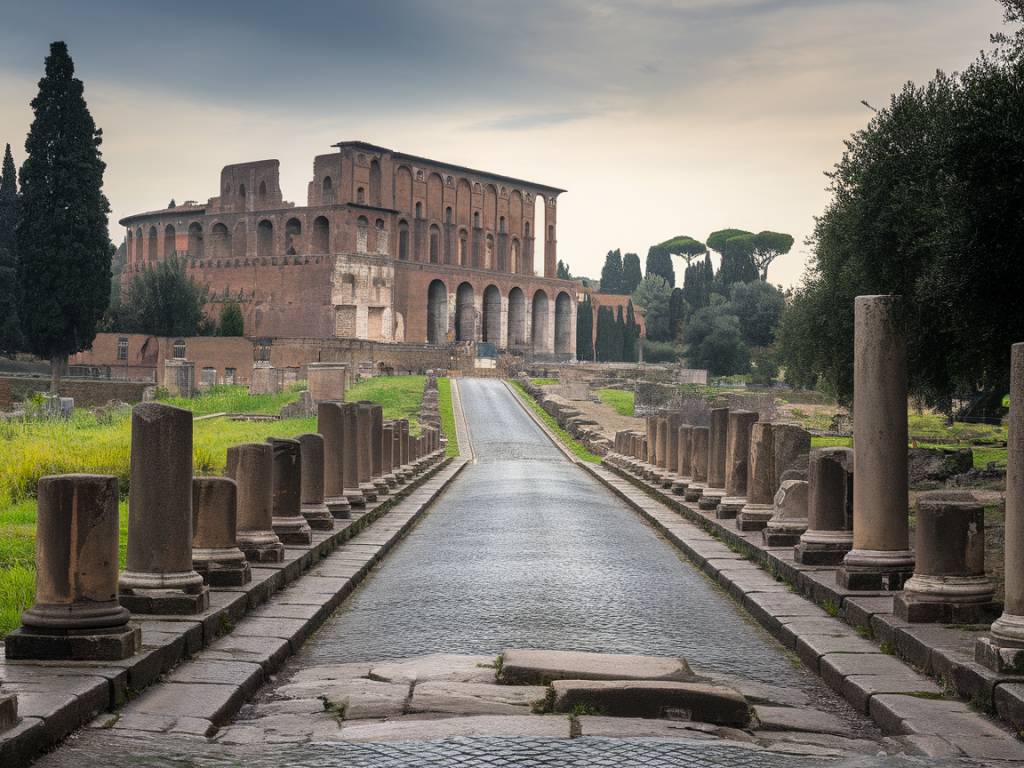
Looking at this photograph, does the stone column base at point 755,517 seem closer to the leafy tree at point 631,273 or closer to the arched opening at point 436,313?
the arched opening at point 436,313

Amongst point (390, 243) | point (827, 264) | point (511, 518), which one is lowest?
point (511, 518)

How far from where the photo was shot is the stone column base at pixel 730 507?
13.8 m

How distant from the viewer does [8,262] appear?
2421 inches

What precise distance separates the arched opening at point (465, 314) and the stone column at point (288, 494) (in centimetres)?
8024

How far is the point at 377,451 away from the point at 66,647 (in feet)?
39.5

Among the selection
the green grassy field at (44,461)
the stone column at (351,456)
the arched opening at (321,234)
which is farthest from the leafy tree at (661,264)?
the stone column at (351,456)

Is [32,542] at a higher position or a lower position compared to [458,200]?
lower

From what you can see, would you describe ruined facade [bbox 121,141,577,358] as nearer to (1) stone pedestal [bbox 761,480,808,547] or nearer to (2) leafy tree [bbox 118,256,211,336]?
(2) leafy tree [bbox 118,256,211,336]

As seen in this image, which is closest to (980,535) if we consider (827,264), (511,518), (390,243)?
(511,518)

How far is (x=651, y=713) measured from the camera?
5.52m

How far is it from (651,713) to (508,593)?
11.7 feet

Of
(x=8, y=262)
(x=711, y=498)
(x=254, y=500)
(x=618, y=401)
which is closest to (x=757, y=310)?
(x=618, y=401)

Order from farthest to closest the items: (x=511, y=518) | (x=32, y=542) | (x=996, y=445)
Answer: (x=996, y=445), (x=511, y=518), (x=32, y=542)

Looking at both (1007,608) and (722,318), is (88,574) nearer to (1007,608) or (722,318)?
(1007,608)
